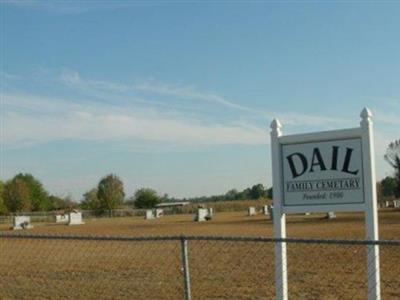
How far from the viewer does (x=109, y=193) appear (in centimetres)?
11525

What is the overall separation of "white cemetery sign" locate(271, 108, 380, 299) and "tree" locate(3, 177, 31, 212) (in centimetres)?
10530

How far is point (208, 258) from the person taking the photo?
18.7 m

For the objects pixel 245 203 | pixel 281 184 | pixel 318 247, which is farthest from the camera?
pixel 245 203

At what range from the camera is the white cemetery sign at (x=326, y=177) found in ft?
24.9

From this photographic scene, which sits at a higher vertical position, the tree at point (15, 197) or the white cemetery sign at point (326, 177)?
the tree at point (15, 197)

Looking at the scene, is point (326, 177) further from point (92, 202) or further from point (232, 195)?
point (232, 195)

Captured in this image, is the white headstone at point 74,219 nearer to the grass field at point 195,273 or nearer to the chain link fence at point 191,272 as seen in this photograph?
the grass field at point 195,273

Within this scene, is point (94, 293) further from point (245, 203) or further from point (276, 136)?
point (245, 203)

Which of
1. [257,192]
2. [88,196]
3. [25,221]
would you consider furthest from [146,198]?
[25,221]

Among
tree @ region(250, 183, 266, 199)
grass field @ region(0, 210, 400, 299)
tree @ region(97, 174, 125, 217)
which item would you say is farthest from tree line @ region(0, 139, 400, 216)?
grass field @ region(0, 210, 400, 299)

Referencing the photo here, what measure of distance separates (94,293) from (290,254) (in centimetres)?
689

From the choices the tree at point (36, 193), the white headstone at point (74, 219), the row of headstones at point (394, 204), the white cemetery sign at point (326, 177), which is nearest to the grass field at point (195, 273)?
the white cemetery sign at point (326, 177)

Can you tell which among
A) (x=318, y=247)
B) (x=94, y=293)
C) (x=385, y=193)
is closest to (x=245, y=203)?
(x=385, y=193)

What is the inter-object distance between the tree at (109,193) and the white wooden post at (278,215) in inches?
4163
